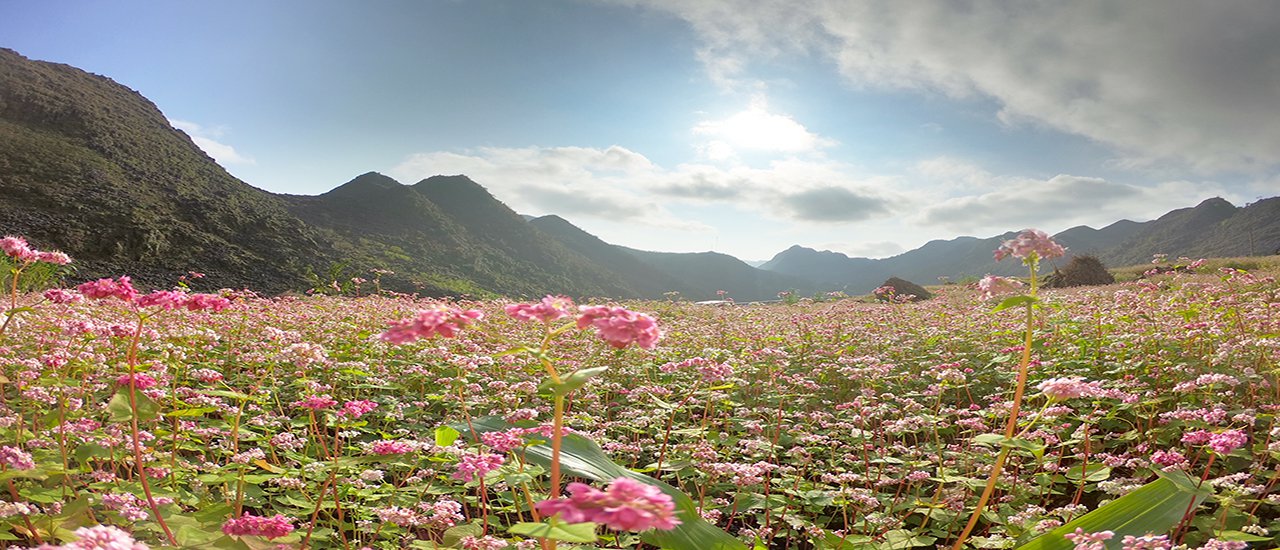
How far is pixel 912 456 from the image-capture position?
11.0 feet

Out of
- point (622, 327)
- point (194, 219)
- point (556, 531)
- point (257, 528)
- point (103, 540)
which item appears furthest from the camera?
point (194, 219)

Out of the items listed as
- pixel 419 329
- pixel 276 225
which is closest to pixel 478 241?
pixel 276 225

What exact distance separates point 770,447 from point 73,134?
168ft

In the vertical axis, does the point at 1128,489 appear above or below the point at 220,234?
below

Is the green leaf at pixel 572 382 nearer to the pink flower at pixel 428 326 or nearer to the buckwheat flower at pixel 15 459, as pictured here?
the pink flower at pixel 428 326

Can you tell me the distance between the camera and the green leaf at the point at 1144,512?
2133 millimetres

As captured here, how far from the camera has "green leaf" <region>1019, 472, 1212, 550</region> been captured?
2.13m

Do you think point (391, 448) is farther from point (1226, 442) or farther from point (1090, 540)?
point (1226, 442)

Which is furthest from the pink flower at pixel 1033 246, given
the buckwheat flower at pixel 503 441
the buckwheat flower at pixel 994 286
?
the buckwheat flower at pixel 503 441

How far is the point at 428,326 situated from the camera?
1497 mm

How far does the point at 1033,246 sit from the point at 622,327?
1.86 meters

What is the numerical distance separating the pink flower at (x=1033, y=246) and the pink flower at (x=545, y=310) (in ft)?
6.25

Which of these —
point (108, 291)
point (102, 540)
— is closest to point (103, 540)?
point (102, 540)

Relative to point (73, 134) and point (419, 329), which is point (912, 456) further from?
point (73, 134)
